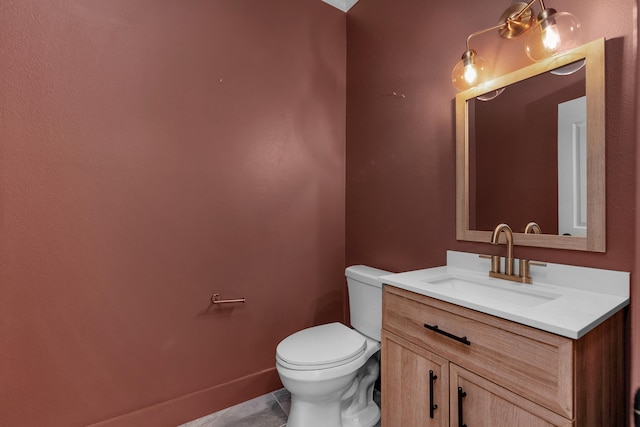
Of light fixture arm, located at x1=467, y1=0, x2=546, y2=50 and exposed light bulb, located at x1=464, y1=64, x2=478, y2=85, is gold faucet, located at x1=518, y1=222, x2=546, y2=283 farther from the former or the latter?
light fixture arm, located at x1=467, y1=0, x2=546, y2=50

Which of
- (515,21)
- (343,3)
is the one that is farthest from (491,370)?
(343,3)

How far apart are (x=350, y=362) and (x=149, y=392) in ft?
3.50

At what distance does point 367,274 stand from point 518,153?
3.12ft

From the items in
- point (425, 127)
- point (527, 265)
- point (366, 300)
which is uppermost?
point (425, 127)

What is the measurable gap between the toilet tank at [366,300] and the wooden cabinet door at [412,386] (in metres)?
0.32

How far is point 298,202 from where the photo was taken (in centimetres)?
206

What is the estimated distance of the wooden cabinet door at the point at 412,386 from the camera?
43.4 inches

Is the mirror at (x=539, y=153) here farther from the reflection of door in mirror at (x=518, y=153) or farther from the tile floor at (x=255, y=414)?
the tile floor at (x=255, y=414)

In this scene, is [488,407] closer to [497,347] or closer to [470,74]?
[497,347]

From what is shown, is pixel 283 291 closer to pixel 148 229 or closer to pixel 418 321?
pixel 148 229

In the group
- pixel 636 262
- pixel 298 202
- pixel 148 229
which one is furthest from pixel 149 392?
pixel 636 262

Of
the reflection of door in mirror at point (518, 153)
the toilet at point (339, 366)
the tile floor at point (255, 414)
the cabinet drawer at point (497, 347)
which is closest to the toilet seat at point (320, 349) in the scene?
the toilet at point (339, 366)

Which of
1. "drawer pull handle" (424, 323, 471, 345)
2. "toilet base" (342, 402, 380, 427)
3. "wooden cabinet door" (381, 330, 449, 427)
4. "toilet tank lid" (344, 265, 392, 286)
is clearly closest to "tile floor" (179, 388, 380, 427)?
"toilet base" (342, 402, 380, 427)

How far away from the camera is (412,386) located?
1210 mm
